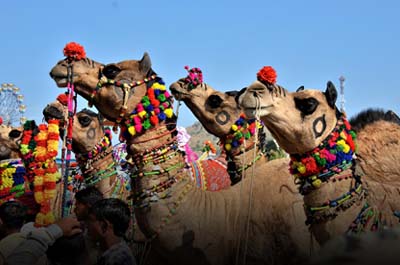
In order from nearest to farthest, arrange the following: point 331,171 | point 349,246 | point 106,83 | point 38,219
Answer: point 349,246 → point 331,171 → point 106,83 → point 38,219

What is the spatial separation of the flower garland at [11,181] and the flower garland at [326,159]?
445 centimetres

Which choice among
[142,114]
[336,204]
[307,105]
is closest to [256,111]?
[307,105]

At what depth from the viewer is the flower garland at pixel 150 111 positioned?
453 centimetres

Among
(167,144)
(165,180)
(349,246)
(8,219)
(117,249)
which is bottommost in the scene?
(349,246)

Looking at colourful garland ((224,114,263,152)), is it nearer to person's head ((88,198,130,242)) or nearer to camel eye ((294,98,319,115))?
camel eye ((294,98,319,115))

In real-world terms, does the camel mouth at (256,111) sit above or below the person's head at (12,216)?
above

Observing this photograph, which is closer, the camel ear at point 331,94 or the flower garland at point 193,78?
the camel ear at point 331,94

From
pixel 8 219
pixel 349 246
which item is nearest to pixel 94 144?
pixel 8 219

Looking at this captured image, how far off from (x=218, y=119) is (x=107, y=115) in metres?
1.70

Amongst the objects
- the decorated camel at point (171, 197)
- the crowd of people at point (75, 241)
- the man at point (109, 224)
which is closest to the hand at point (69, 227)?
the crowd of people at point (75, 241)

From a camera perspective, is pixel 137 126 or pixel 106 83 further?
pixel 106 83

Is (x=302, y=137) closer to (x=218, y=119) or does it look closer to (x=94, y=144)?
(x=218, y=119)

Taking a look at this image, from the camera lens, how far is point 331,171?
12.2 feet

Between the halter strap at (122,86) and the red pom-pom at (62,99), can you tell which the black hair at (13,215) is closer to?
the halter strap at (122,86)
